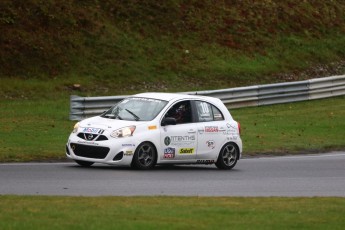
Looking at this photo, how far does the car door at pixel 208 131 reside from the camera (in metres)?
19.9

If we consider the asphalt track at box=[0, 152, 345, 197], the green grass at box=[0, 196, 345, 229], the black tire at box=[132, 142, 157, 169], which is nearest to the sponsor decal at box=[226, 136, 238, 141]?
the asphalt track at box=[0, 152, 345, 197]

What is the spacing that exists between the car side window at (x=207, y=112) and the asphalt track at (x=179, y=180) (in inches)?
39.2

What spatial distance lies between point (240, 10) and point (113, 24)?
6.54 metres

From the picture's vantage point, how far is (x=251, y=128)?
89.4 ft

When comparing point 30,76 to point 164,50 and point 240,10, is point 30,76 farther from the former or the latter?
point 240,10

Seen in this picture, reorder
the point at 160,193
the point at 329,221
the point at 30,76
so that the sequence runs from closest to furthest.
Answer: the point at 329,221
the point at 160,193
the point at 30,76

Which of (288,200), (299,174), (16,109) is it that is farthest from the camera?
(16,109)

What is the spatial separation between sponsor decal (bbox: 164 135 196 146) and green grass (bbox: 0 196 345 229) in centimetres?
498

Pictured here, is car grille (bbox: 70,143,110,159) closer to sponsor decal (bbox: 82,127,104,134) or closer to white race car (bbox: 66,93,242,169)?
white race car (bbox: 66,93,242,169)

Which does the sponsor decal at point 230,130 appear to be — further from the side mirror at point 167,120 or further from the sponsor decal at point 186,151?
the side mirror at point 167,120

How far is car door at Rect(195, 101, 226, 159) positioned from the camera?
19.9 metres

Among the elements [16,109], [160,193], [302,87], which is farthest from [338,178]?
[302,87]

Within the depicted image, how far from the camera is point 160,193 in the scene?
607 inches

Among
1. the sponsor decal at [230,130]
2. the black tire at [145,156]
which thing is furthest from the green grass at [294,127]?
the black tire at [145,156]
